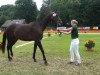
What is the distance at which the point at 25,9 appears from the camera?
112000 millimetres

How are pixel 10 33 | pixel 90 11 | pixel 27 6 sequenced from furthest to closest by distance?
pixel 27 6
pixel 90 11
pixel 10 33

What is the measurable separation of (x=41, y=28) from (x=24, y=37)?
992 millimetres

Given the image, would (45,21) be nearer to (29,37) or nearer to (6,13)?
(29,37)

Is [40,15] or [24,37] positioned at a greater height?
[40,15]

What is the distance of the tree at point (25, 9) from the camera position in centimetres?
10788

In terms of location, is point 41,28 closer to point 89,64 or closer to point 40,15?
point 40,15

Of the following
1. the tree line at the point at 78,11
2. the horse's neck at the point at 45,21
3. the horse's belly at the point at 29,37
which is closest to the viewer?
the horse's belly at the point at 29,37

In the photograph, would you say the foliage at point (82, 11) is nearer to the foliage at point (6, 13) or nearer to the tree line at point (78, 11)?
the tree line at point (78, 11)

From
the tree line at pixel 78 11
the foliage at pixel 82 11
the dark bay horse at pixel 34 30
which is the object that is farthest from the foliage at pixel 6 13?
the dark bay horse at pixel 34 30

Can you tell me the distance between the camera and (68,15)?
90.2m

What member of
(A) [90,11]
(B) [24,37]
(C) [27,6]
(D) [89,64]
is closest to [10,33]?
(B) [24,37]

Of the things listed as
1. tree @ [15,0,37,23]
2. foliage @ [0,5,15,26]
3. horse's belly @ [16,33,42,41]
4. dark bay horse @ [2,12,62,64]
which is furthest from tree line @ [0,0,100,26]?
horse's belly @ [16,33,42,41]

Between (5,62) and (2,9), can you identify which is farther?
(2,9)

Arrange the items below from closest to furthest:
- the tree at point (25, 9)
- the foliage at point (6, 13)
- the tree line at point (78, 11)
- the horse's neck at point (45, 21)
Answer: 1. the horse's neck at point (45, 21)
2. the tree line at point (78, 11)
3. the tree at point (25, 9)
4. the foliage at point (6, 13)
